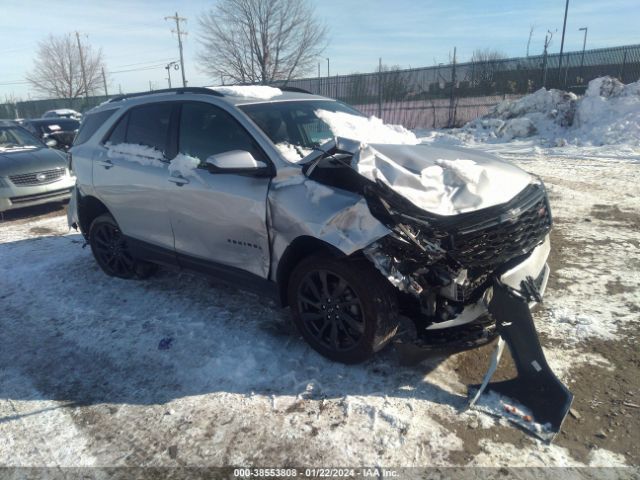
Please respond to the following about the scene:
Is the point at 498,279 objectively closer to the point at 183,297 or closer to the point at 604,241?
the point at 183,297

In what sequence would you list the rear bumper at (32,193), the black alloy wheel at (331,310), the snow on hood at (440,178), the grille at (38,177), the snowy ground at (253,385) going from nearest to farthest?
1. the snowy ground at (253,385)
2. the snow on hood at (440,178)
3. the black alloy wheel at (331,310)
4. the rear bumper at (32,193)
5. the grille at (38,177)

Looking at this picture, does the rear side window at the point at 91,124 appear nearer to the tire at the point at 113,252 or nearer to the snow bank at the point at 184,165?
the tire at the point at 113,252

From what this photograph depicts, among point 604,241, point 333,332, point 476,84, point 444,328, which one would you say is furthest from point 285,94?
point 476,84

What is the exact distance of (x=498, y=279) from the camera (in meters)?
2.81

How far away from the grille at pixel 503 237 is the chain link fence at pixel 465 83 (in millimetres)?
17713

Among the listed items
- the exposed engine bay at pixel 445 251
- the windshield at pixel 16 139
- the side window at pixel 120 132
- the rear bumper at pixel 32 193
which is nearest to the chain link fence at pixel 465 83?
the windshield at pixel 16 139

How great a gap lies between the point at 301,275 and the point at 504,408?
154cm

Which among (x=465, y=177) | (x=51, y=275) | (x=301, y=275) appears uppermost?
(x=465, y=177)

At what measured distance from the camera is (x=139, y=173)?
435cm

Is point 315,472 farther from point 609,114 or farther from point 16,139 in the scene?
point 609,114

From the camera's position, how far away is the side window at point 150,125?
13.9ft

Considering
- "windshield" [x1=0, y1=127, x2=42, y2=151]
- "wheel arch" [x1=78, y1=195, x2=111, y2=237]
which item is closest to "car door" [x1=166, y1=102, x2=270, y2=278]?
"wheel arch" [x1=78, y1=195, x2=111, y2=237]

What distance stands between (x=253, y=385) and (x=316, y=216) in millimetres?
1234

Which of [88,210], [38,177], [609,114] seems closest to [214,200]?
[88,210]
